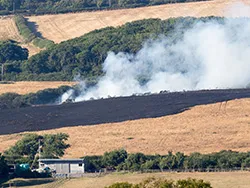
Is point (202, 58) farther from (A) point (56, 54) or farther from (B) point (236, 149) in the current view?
(B) point (236, 149)

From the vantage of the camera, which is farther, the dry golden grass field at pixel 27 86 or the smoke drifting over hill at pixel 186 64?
the dry golden grass field at pixel 27 86

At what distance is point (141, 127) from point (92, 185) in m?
20.0

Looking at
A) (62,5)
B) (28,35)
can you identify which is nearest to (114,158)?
(28,35)

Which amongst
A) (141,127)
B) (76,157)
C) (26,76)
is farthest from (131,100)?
(26,76)

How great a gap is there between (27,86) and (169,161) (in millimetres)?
42628

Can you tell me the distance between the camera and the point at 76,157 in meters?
84.2

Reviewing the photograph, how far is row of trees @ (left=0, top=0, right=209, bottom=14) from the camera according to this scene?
155 m

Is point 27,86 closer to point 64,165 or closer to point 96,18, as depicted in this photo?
point 96,18

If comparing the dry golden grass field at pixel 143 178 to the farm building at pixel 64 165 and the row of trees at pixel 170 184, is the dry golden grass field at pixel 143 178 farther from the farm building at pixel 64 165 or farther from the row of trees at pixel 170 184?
the row of trees at pixel 170 184

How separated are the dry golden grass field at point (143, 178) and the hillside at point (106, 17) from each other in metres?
68.6

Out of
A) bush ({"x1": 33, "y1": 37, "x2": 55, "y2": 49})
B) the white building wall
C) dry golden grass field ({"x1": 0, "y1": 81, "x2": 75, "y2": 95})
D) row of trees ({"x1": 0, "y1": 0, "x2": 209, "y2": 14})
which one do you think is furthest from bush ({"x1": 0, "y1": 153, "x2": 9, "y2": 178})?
row of trees ({"x1": 0, "y1": 0, "x2": 209, "y2": 14})

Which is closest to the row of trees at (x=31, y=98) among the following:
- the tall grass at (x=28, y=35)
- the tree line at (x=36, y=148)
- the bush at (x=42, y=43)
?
the tree line at (x=36, y=148)

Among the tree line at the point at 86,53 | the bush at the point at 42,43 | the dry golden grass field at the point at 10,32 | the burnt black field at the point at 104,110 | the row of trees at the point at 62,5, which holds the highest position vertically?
the row of trees at the point at 62,5

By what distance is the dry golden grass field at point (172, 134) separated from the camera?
85.2 m
